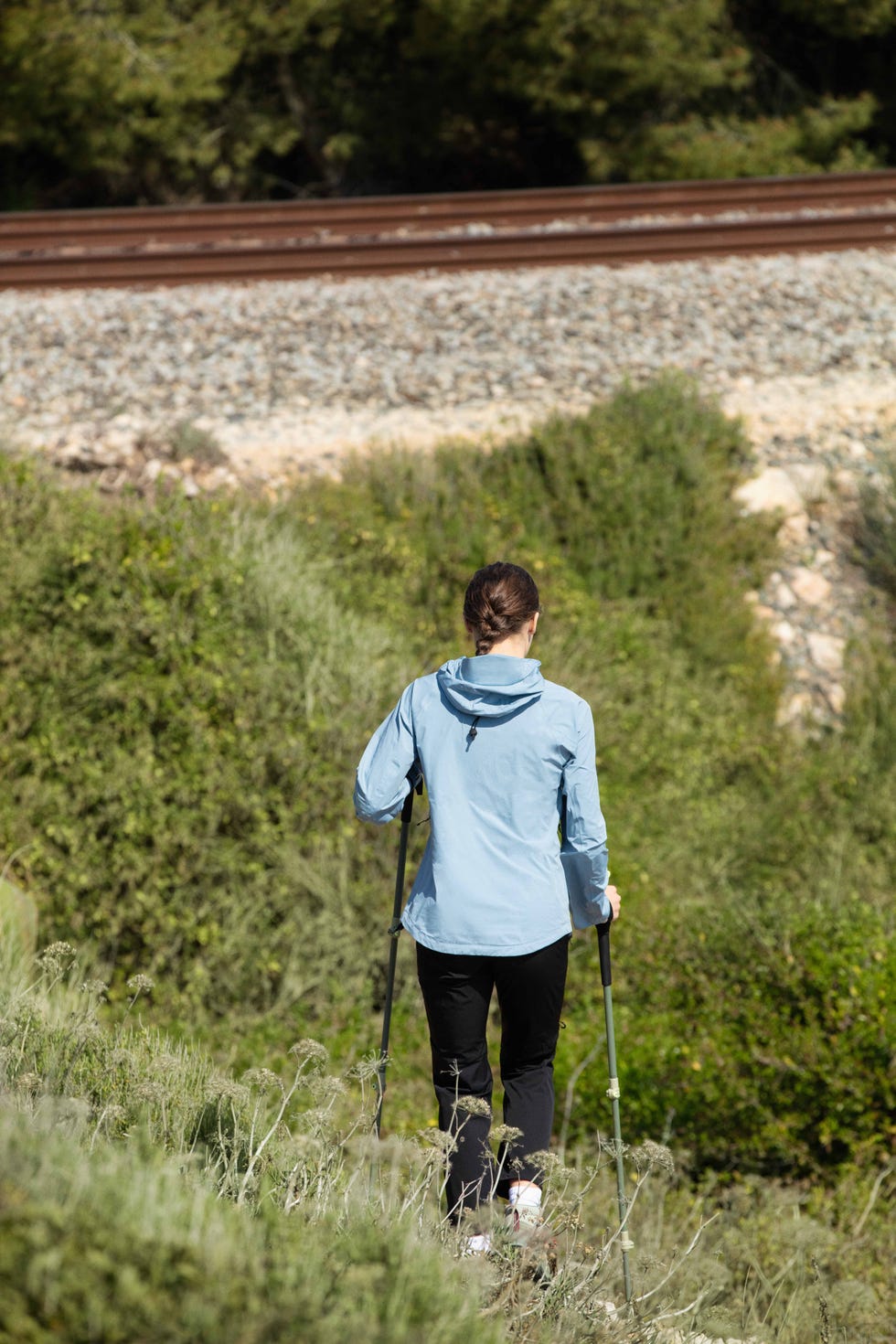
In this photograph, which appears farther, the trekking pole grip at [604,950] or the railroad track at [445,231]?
the railroad track at [445,231]

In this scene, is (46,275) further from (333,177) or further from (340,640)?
(333,177)

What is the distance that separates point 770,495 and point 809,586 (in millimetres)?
747

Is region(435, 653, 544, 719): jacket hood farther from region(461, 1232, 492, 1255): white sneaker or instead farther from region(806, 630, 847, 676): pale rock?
region(806, 630, 847, 676): pale rock

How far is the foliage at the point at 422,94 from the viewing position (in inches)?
634

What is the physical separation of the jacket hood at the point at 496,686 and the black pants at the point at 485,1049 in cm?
64

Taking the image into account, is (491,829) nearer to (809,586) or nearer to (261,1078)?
(261,1078)

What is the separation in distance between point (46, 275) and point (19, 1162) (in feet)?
32.3

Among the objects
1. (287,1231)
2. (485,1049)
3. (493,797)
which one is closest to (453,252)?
(493,797)

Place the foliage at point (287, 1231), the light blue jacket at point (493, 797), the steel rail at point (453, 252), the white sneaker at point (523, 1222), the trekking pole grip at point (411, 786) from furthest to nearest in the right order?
the steel rail at point (453, 252) < the trekking pole grip at point (411, 786) < the light blue jacket at point (493, 797) < the white sneaker at point (523, 1222) < the foliage at point (287, 1231)

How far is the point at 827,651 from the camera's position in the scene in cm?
848

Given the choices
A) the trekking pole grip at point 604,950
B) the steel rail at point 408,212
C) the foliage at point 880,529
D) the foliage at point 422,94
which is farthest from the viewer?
the foliage at point 422,94

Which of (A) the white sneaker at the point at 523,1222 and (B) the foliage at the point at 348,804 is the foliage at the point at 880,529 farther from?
(A) the white sneaker at the point at 523,1222

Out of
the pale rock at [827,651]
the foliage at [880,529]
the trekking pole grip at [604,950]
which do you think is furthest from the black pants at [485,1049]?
the foliage at [880,529]

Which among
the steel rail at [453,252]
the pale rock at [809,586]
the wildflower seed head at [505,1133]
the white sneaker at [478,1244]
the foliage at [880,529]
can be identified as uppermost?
the steel rail at [453,252]
